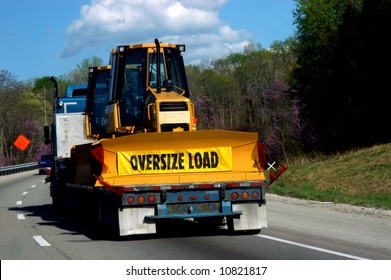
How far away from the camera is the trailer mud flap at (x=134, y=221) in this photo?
12.5m

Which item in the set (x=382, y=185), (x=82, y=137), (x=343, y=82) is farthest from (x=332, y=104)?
(x=82, y=137)

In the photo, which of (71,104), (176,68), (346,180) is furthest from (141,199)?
(346,180)

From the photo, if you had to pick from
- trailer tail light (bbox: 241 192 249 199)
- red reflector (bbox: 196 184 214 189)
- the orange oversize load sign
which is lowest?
trailer tail light (bbox: 241 192 249 199)

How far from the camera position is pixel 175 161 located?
12.9 meters

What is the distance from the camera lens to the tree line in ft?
136

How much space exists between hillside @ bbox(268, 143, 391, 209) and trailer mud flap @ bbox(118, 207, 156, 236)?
8.26 metres

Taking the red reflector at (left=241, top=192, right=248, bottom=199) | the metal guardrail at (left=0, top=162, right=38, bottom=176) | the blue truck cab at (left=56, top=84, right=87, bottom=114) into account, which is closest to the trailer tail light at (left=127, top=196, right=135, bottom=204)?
the red reflector at (left=241, top=192, right=248, bottom=199)

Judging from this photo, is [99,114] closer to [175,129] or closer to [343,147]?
[175,129]

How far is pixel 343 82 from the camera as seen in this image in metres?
43.7

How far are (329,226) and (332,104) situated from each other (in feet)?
103

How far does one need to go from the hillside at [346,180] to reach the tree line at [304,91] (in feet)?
28.0

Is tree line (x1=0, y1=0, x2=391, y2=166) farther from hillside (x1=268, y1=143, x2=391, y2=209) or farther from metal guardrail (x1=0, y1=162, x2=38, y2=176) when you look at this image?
metal guardrail (x1=0, y1=162, x2=38, y2=176)

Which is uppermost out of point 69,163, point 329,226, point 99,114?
point 99,114

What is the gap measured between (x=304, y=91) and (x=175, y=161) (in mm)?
39301
